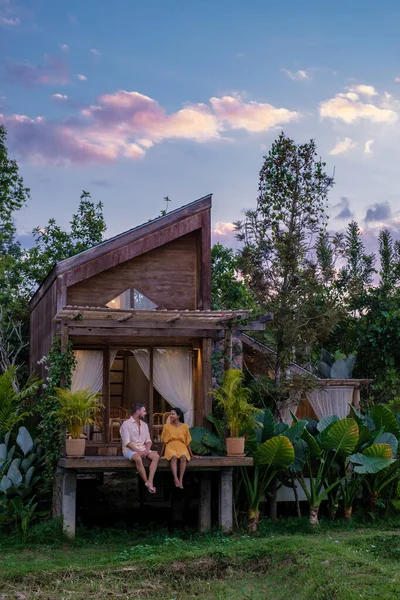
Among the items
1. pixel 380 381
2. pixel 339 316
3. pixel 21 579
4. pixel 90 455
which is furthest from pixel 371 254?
pixel 21 579

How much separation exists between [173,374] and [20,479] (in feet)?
11.1

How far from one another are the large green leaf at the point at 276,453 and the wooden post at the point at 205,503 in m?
1.15

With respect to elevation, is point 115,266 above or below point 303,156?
below

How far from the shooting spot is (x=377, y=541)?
1116cm

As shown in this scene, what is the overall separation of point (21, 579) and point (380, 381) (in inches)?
517

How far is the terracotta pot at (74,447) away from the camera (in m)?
12.5

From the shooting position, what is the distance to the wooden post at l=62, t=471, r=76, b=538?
12.7m

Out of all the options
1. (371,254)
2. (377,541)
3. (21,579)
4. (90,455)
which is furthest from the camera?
(371,254)

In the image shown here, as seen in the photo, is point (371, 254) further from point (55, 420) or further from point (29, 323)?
point (55, 420)

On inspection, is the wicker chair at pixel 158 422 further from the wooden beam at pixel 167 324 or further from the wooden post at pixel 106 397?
the wooden beam at pixel 167 324

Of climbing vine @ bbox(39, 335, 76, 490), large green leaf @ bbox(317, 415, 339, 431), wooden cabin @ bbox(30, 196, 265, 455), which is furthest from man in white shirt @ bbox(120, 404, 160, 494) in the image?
large green leaf @ bbox(317, 415, 339, 431)

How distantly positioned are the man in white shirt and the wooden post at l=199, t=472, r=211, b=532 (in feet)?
4.31

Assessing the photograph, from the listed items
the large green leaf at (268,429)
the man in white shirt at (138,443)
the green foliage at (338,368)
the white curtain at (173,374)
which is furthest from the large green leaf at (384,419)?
the green foliage at (338,368)

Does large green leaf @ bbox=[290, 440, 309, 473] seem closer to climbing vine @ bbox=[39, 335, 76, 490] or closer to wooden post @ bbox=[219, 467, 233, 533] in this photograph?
wooden post @ bbox=[219, 467, 233, 533]
